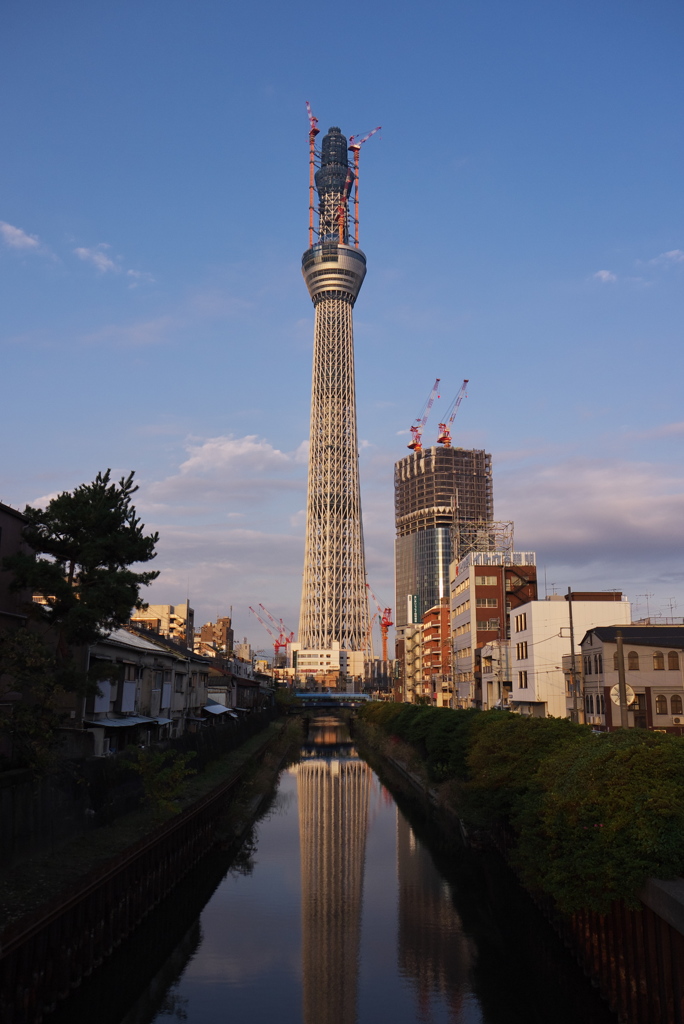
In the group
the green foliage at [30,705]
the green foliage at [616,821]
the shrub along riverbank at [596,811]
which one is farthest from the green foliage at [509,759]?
the green foliage at [30,705]

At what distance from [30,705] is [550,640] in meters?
37.5

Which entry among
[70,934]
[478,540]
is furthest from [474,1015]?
[478,540]

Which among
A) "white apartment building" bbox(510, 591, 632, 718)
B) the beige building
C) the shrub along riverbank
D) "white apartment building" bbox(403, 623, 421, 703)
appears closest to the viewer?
the shrub along riverbank

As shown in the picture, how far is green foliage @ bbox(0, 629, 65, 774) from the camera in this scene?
18578mm

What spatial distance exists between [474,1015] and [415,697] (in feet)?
313

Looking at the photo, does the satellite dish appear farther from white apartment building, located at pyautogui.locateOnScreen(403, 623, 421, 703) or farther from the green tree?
white apartment building, located at pyautogui.locateOnScreen(403, 623, 421, 703)

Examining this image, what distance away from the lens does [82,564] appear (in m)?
26.4

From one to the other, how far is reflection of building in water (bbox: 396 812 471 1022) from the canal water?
47mm

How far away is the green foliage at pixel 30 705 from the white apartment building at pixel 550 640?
35.3m

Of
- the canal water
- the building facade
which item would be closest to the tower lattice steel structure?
the building facade

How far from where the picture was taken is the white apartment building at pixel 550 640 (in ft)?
165

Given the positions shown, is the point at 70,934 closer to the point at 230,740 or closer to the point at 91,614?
the point at 91,614

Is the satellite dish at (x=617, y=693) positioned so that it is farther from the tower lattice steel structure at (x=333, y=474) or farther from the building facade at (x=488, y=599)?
the tower lattice steel structure at (x=333, y=474)

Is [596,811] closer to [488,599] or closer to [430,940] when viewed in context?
[430,940]
